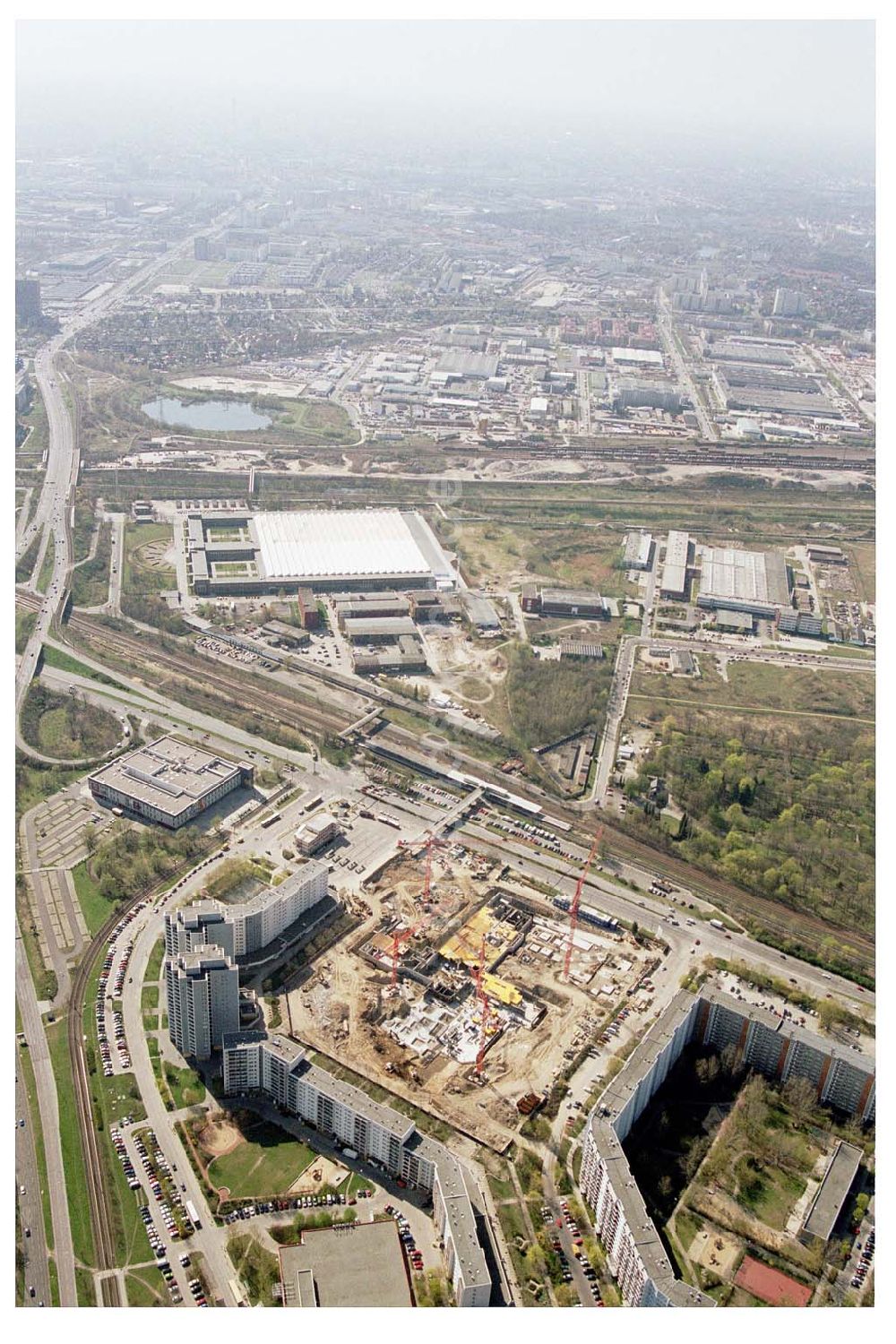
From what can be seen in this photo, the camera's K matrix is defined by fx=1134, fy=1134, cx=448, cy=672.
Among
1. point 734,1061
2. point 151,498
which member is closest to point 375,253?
point 151,498

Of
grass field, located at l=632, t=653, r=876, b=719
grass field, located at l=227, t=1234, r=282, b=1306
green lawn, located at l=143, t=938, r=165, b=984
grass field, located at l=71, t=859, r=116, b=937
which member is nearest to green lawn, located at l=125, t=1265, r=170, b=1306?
grass field, located at l=227, t=1234, r=282, b=1306

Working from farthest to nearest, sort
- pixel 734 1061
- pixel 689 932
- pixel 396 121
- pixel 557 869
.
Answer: pixel 396 121 → pixel 557 869 → pixel 689 932 → pixel 734 1061

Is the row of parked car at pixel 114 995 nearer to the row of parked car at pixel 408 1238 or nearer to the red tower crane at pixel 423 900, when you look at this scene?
the red tower crane at pixel 423 900

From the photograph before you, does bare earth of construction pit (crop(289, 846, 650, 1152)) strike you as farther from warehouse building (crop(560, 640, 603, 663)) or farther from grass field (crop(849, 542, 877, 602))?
grass field (crop(849, 542, 877, 602))

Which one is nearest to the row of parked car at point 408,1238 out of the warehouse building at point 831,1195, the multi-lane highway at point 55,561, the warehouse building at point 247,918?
the multi-lane highway at point 55,561

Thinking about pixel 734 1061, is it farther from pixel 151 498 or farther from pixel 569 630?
pixel 151 498

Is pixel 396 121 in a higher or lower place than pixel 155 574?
higher

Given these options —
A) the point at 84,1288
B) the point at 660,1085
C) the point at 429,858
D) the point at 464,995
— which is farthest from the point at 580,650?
the point at 84,1288

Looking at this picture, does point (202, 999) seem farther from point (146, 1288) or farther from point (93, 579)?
point (93, 579)
